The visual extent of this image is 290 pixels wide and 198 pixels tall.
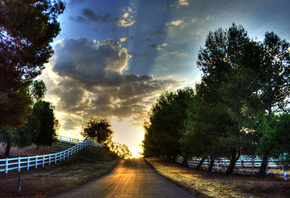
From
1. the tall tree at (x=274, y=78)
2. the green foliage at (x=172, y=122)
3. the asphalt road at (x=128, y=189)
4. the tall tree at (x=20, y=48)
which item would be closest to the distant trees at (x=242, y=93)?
the tall tree at (x=274, y=78)

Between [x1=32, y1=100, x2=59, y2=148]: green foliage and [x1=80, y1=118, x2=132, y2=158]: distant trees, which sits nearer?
[x1=32, y1=100, x2=59, y2=148]: green foliage

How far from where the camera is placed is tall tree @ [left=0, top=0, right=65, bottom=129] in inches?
464

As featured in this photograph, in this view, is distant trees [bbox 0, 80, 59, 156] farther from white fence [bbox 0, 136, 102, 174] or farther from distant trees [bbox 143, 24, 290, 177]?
distant trees [bbox 143, 24, 290, 177]

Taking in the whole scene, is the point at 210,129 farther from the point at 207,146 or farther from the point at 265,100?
the point at 265,100

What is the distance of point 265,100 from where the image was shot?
15828 mm

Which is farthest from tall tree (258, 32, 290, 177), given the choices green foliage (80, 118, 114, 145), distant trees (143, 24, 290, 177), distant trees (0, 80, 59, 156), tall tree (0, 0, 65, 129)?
green foliage (80, 118, 114, 145)

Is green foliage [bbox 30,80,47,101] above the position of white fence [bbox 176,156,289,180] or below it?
above

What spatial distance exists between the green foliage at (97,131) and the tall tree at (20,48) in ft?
213

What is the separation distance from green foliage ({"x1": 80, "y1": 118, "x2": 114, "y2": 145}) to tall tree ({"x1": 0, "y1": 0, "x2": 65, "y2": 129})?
213ft

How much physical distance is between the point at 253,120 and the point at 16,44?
15.9 m

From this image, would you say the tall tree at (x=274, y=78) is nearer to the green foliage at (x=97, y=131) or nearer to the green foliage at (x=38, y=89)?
the green foliage at (x=38, y=89)

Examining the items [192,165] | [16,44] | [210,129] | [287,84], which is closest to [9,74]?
[16,44]

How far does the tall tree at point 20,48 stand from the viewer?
464 inches

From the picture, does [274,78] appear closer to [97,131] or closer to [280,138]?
[280,138]
